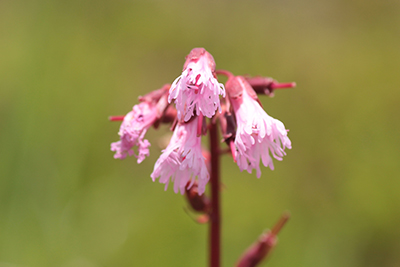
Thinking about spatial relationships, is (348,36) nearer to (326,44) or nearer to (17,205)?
(326,44)

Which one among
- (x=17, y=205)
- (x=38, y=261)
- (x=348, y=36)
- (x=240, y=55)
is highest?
(x=348, y=36)

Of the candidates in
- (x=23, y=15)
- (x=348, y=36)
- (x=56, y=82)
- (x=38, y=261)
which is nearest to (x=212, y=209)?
(x=38, y=261)

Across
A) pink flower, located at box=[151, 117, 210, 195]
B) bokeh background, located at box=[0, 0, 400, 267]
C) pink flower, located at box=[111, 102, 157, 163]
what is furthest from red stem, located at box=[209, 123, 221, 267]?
bokeh background, located at box=[0, 0, 400, 267]

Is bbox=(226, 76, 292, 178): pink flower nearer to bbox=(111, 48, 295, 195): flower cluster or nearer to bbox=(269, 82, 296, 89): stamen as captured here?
bbox=(111, 48, 295, 195): flower cluster

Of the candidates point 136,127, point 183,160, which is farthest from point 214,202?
point 136,127

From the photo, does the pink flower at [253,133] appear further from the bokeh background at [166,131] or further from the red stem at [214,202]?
the bokeh background at [166,131]

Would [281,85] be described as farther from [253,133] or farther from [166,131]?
[166,131]
